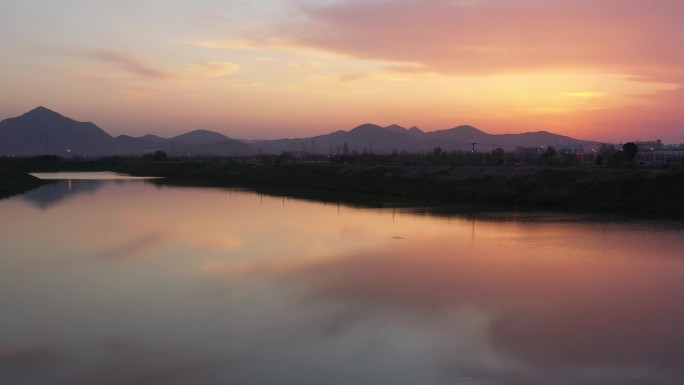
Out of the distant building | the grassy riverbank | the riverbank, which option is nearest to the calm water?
the grassy riverbank

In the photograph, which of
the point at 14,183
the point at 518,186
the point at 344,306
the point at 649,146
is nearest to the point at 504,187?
the point at 518,186

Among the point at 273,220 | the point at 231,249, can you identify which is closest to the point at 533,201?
the point at 273,220

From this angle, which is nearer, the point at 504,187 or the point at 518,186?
the point at 518,186

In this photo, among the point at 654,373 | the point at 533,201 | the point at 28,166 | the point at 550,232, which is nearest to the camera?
the point at 654,373

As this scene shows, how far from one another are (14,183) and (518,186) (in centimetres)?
4141

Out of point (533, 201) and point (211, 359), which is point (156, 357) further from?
point (533, 201)

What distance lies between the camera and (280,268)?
1576cm

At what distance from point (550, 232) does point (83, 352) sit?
18055mm

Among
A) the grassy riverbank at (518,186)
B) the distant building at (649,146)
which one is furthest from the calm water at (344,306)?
the distant building at (649,146)

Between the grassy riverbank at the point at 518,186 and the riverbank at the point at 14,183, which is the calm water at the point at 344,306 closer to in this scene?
the grassy riverbank at the point at 518,186

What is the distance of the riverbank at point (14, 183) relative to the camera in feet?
145

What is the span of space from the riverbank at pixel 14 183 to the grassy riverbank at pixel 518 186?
22.8 meters

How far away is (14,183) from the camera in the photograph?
4878 cm

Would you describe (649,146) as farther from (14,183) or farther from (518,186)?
(14,183)
